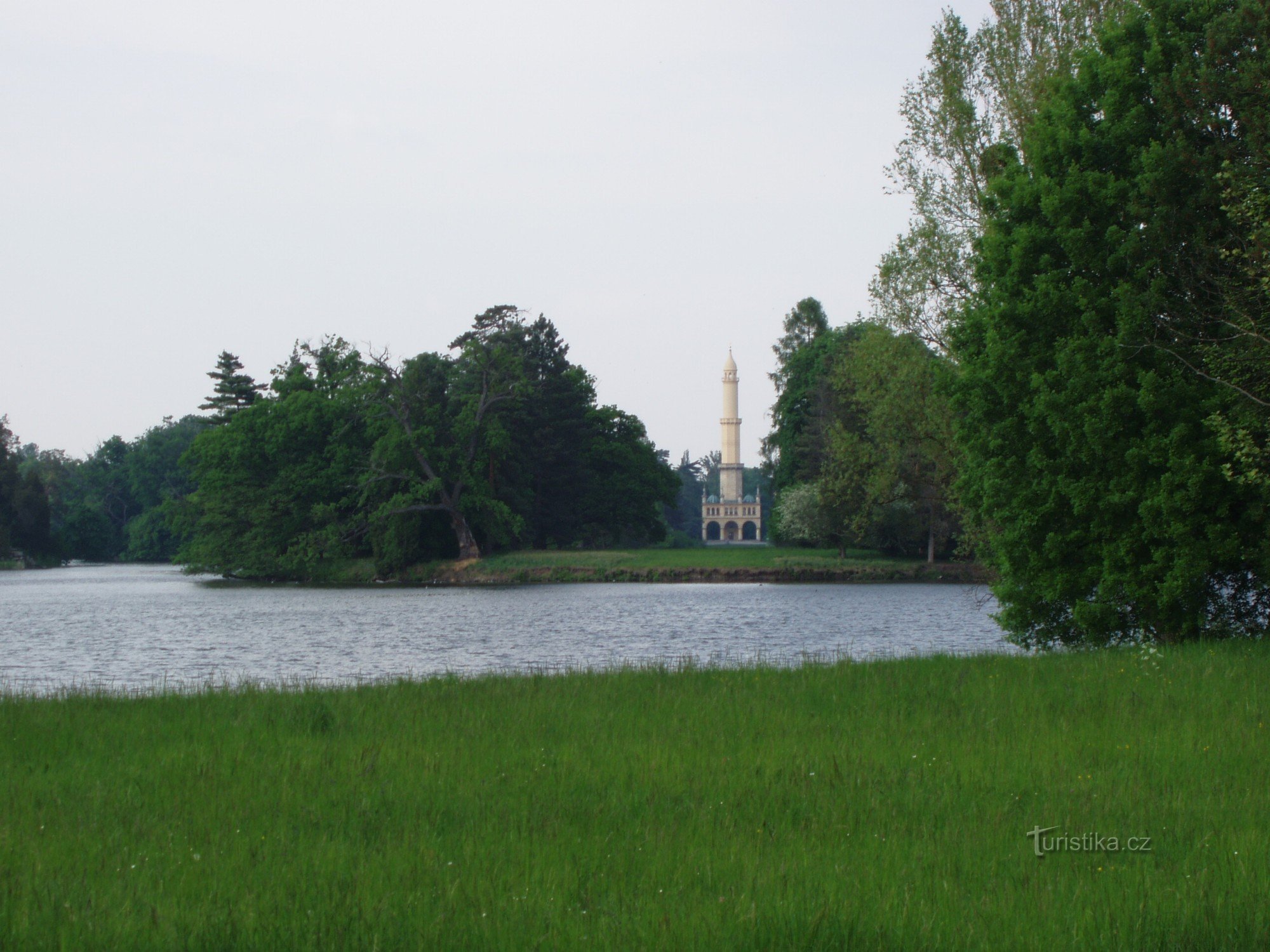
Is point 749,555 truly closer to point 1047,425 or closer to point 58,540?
point 1047,425

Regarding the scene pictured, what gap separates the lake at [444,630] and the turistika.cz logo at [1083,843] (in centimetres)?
1092

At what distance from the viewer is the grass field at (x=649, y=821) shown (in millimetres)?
5406

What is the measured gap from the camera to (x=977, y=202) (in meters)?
26.5

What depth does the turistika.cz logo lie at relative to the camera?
6516 millimetres

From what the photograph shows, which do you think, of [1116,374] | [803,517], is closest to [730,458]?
[803,517]

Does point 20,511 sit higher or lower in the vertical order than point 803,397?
lower

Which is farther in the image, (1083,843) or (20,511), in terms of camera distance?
(20,511)

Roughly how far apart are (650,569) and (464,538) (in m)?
12.3

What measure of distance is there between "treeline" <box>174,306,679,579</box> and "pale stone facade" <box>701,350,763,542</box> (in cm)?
7791

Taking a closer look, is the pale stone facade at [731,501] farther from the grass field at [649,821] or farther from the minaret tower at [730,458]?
the grass field at [649,821]

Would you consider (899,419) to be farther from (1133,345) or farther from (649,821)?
(649,821)

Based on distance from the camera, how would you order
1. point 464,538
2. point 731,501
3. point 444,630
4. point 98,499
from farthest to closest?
point 731,501
point 98,499
point 464,538
point 444,630

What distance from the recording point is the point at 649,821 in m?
7.26

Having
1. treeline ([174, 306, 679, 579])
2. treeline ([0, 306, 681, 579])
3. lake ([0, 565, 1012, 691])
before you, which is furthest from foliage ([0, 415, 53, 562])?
lake ([0, 565, 1012, 691])
